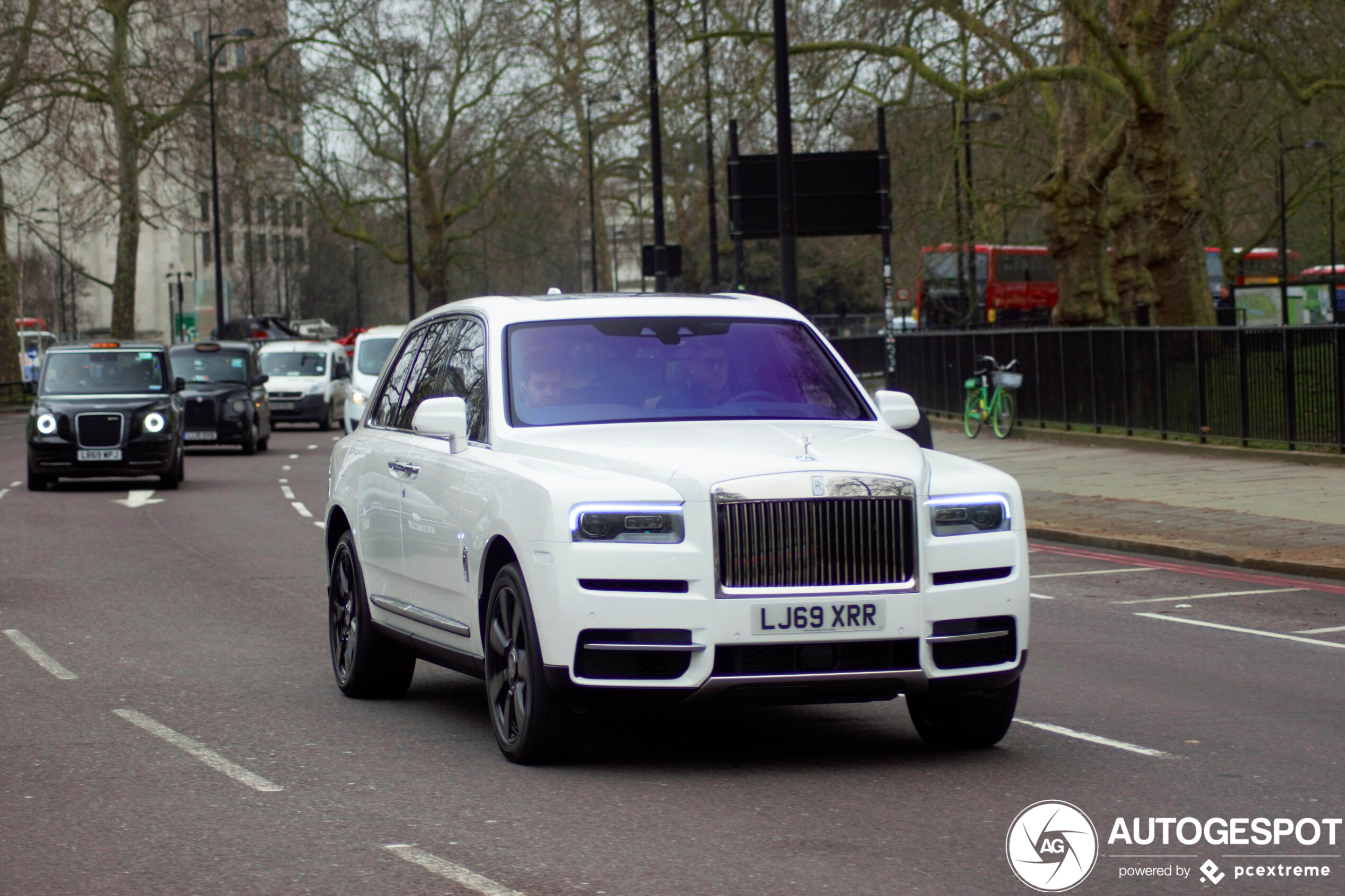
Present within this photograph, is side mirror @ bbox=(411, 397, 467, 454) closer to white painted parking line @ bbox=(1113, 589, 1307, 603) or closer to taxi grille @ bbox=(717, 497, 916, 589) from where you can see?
taxi grille @ bbox=(717, 497, 916, 589)

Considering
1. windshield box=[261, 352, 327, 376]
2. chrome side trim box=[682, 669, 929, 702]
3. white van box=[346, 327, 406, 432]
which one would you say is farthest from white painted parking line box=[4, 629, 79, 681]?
windshield box=[261, 352, 327, 376]

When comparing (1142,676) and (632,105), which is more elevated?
(632,105)

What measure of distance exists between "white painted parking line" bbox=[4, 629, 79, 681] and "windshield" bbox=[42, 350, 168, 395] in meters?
13.4

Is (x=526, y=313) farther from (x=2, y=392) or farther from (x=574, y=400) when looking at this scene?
(x=2, y=392)

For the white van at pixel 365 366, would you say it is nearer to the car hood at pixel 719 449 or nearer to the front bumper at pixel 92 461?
the front bumper at pixel 92 461

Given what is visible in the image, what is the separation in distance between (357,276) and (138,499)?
7360 centimetres

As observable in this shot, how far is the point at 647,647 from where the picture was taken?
21.5ft

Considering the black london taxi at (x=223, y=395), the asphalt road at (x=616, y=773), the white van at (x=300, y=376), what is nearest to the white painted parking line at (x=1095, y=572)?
the asphalt road at (x=616, y=773)

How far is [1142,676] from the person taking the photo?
30.3 ft

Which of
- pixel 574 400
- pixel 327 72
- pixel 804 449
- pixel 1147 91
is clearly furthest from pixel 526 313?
pixel 327 72

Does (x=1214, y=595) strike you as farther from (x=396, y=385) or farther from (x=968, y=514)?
(x=968, y=514)

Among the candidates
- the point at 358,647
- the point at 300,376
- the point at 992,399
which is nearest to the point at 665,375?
the point at 358,647

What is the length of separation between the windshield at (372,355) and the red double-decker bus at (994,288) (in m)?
29.7

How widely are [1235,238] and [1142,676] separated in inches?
3138
